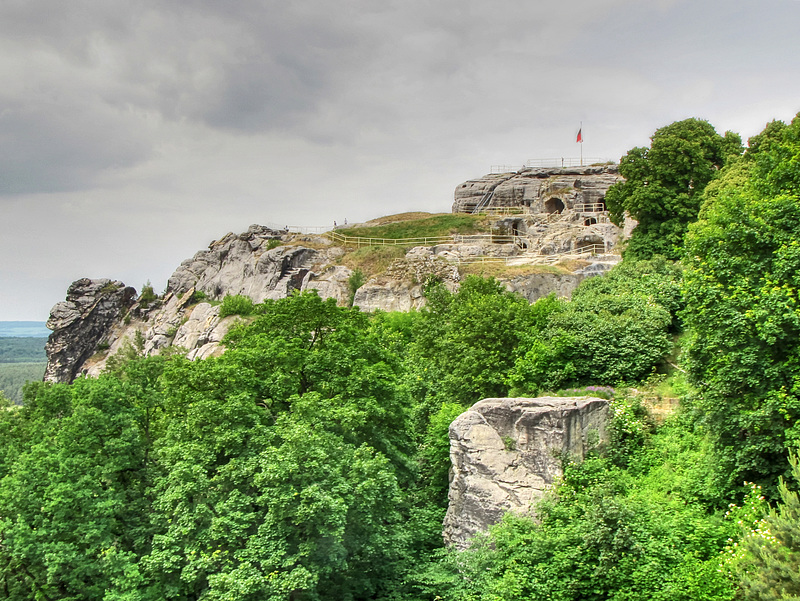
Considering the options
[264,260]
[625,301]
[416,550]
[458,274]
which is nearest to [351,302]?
Answer: [458,274]

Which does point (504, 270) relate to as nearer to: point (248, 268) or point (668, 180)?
point (668, 180)

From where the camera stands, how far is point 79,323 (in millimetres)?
85438

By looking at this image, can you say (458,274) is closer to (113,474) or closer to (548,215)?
(548,215)

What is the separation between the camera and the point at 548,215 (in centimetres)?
7106

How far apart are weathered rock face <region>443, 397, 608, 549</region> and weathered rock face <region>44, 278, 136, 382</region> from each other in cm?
7784

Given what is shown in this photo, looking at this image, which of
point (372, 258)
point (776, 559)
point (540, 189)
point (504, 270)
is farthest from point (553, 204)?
point (776, 559)

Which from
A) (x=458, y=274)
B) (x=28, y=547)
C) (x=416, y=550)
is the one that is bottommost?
(x=416, y=550)

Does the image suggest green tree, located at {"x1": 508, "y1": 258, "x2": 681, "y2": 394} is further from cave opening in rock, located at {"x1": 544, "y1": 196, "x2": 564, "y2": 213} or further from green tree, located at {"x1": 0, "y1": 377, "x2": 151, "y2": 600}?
cave opening in rock, located at {"x1": 544, "y1": 196, "x2": 564, "y2": 213}

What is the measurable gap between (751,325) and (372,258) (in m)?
49.2

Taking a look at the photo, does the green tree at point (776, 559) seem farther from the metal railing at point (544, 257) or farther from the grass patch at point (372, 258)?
the grass patch at point (372, 258)

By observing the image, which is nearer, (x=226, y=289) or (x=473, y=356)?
(x=473, y=356)

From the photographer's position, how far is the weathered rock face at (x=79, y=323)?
83562mm

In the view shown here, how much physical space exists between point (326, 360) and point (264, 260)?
51.9 metres

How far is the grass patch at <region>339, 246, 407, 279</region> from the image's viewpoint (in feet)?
198
